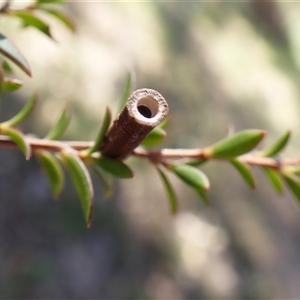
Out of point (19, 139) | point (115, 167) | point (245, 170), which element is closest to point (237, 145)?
point (245, 170)

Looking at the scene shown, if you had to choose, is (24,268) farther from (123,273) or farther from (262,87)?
(262,87)

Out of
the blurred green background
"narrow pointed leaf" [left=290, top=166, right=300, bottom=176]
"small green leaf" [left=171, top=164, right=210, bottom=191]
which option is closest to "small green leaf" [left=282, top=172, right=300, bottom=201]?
"narrow pointed leaf" [left=290, top=166, right=300, bottom=176]

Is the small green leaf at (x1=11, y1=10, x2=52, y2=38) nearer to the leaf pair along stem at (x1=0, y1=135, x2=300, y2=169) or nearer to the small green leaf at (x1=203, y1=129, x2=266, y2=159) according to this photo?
the leaf pair along stem at (x1=0, y1=135, x2=300, y2=169)

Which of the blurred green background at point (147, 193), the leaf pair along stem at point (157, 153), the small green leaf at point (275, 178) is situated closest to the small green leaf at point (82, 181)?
the leaf pair along stem at point (157, 153)

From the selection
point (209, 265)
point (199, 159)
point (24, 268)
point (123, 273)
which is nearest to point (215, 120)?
point (209, 265)

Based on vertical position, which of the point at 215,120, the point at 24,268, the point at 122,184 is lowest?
the point at 24,268

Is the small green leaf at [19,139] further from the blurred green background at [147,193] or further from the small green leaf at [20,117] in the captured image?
the blurred green background at [147,193]
